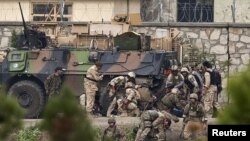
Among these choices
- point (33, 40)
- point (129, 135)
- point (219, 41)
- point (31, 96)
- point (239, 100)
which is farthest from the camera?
point (219, 41)

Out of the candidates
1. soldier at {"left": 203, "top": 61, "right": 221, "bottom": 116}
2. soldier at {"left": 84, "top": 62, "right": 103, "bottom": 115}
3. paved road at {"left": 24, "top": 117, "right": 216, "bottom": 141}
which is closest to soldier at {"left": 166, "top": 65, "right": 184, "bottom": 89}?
soldier at {"left": 203, "top": 61, "right": 221, "bottom": 116}

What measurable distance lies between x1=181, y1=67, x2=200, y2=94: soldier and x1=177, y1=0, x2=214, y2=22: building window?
610 centimetres

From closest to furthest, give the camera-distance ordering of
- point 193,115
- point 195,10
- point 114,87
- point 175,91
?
point 193,115 < point 175,91 < point 114,87 < point 195,10

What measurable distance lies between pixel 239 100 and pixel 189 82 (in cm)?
1574

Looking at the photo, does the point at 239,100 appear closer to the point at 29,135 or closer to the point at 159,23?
the point at 29,135

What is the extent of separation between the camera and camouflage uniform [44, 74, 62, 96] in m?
20.0

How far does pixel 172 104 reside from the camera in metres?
19.0

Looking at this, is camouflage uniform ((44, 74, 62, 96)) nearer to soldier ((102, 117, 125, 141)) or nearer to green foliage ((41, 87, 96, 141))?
soldier ((102, 117, 125, 141))

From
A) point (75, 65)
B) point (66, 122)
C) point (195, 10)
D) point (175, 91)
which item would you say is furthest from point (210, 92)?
point (66, 122)

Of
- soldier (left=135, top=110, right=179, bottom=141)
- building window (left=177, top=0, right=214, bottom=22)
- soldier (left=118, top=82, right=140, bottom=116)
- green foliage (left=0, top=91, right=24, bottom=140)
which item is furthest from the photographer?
building window (left=177, top=0, right=214, bottom=22)

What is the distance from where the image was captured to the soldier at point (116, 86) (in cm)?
1944

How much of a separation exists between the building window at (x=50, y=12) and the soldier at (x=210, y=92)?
591 centimetres

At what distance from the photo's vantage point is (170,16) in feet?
92.2

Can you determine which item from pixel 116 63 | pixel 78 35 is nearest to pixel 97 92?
pixel 116 63
